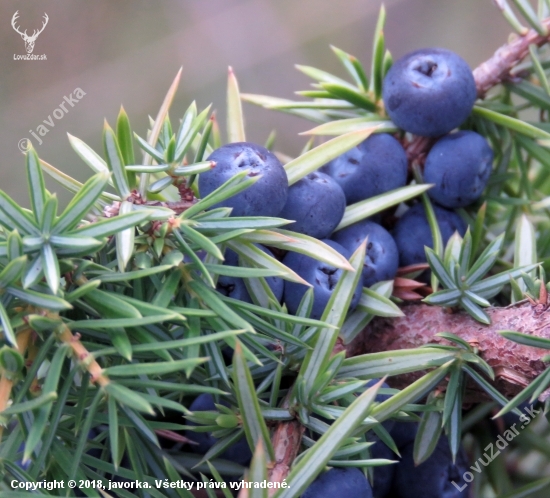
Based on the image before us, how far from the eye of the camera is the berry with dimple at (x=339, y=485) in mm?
346

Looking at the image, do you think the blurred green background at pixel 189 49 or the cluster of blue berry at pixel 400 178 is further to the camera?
the blurred green background at pixel 189 49

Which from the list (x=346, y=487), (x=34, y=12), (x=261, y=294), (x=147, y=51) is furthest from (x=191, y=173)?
(x=147, y=51)

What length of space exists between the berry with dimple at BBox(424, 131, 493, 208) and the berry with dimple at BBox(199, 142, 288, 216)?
17cm

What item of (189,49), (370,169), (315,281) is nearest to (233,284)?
(315,281)

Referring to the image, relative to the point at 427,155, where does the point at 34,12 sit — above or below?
above

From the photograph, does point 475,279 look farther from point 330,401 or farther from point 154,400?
point 154,400

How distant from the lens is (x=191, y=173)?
355mm

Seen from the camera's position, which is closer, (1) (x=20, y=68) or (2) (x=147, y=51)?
(1) (x=20, y=68)

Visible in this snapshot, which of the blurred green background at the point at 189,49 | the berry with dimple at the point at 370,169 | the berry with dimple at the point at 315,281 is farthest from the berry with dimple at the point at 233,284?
the blurred green background at the point at 189,49

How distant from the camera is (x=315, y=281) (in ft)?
1.36

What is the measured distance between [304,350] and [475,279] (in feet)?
0.48

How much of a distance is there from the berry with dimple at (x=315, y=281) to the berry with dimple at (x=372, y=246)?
0.11ft

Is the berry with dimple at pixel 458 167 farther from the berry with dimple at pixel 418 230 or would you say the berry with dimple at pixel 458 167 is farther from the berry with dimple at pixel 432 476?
the berry with dimple at pixel 432 476

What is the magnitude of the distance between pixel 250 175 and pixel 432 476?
0.28 metres
